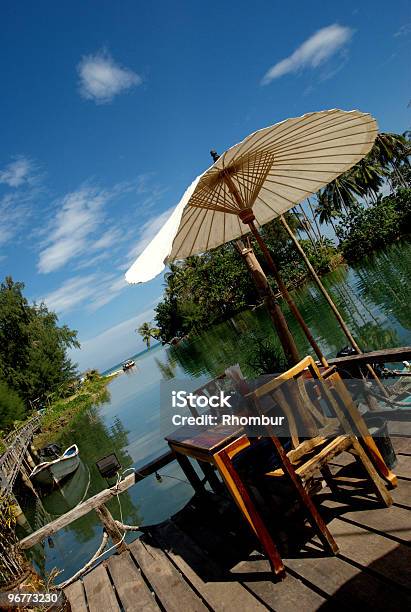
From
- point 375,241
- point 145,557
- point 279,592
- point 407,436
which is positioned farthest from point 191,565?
point 375,241

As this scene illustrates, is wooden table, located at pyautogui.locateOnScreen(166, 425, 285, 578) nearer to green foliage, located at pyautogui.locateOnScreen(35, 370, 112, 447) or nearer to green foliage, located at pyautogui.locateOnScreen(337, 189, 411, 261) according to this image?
green foliage, located at pyautogui.locateOnScreen(35, 370, 112, 447)

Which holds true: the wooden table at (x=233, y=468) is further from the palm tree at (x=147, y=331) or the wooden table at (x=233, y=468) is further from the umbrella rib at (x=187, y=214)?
the palm tree at (x=147, y=331)

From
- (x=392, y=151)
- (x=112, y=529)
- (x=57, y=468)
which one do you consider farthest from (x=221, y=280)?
(x=112, y=529)

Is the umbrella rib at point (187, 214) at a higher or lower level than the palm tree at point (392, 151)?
lower

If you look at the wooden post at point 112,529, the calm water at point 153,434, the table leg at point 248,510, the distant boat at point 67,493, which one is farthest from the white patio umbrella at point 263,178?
the distant boat at point 67,493

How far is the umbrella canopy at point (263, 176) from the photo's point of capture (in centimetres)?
338

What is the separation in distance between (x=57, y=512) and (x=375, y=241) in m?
39.7

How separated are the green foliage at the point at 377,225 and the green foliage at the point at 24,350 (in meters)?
39.6

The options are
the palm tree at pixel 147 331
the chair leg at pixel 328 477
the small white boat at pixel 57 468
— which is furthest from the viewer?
the palm tree at pixel 147 331

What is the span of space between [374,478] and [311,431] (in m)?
0.56

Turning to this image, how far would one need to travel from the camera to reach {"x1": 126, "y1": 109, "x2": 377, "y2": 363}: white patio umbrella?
3.38 metres

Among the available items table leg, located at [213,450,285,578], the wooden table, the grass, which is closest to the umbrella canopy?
the wooden table

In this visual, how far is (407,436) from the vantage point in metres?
3.62

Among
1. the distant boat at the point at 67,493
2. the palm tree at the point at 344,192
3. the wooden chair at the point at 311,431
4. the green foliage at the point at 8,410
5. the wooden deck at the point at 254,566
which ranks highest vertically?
the palm tree at the point at 344,192
